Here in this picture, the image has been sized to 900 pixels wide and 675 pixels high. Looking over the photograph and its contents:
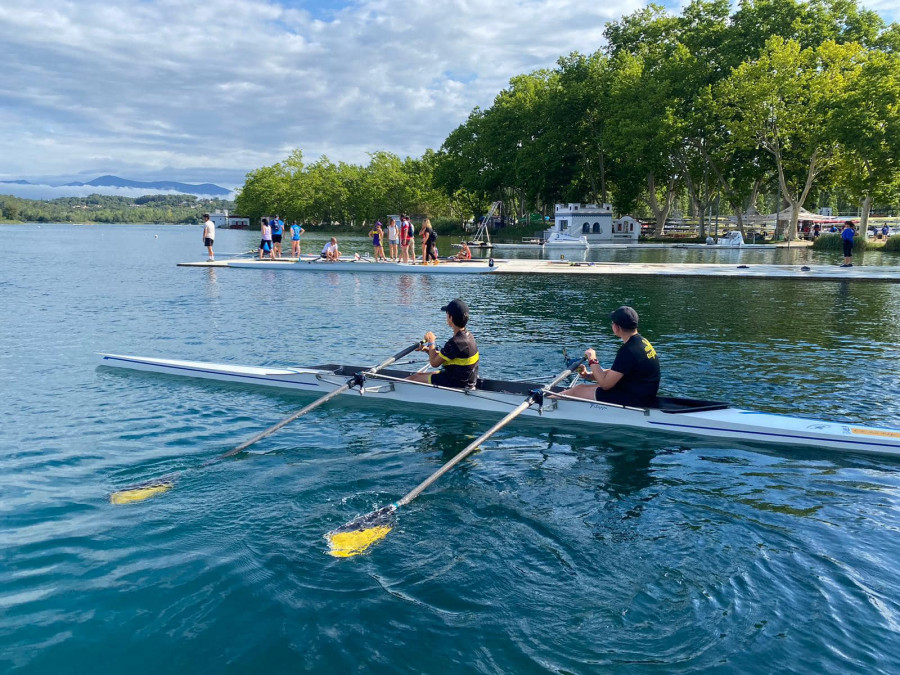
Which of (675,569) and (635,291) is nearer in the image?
(675,569)

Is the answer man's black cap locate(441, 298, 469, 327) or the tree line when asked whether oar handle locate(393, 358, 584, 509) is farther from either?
the tree line

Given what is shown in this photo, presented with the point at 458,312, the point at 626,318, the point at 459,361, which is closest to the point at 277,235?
the point at 459,361

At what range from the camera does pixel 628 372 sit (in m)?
8.61

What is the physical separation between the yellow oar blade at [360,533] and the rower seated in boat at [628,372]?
3684 mm

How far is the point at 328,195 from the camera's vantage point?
12544 cm

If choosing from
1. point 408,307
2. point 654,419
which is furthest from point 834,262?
point 654,419

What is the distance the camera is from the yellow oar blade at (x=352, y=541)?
19.1 ft

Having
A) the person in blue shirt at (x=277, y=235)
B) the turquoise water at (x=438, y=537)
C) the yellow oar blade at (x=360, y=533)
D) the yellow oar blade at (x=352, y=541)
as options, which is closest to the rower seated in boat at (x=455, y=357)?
the turquoise water at (x=438, y=537)

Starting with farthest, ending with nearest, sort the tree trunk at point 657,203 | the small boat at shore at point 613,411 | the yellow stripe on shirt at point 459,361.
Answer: the tree trunk at point 657,203, the yellow stripe on shirt at point 459,361, the small boat at shore at point 613,411

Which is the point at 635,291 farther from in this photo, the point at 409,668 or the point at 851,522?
the point at 409,668

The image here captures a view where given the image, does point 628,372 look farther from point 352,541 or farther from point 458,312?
point 352,541

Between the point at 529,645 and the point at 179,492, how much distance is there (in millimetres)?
4423

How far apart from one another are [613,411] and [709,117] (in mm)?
50973

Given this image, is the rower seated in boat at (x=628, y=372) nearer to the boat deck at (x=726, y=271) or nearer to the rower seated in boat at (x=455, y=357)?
the rower seated in boat at (x=455, y=357)
